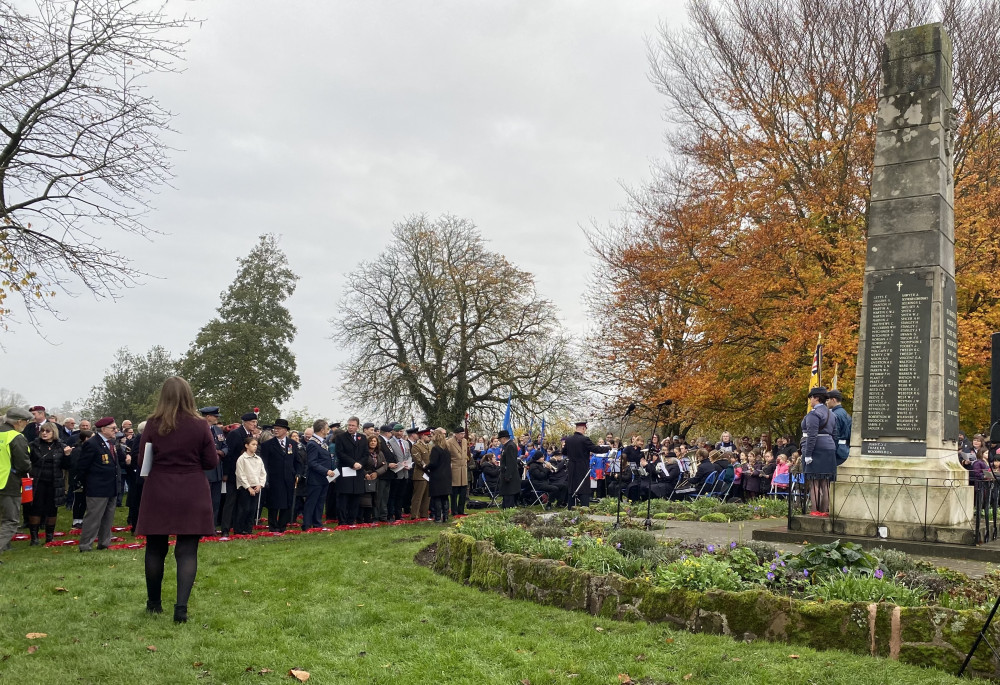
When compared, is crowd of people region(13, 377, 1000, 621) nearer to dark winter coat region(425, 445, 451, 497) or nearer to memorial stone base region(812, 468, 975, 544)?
dark winter coat region(425, 445, 451, 497)

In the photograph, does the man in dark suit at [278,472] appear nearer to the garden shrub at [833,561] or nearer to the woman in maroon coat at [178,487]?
the woman in maroon coat at [178,487]

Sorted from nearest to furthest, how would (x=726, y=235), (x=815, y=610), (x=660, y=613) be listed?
(x=815, y=610), (x=660, y=613), (x=726, y=235)

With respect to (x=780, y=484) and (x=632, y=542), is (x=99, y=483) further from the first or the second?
(x=780, y=484)

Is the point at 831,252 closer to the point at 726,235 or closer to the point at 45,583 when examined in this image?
the point at 726,235

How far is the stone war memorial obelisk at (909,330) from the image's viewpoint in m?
10.4

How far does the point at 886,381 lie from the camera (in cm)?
1096

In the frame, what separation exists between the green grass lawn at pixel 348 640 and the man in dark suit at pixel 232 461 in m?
3.97

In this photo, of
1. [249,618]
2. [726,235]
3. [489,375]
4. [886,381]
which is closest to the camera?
[249,618]

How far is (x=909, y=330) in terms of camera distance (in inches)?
428

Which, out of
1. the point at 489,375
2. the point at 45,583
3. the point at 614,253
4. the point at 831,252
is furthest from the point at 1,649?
the point at 489,375

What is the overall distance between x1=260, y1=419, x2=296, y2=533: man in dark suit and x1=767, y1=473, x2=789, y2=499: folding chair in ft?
33.0

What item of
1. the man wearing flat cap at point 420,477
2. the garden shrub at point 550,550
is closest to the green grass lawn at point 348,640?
the garden shrub at point 550,550

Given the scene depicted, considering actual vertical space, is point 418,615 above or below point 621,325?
below

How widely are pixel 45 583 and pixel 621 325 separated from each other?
2199cm
